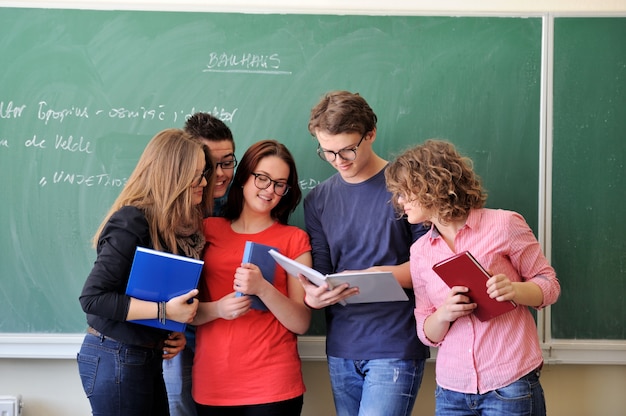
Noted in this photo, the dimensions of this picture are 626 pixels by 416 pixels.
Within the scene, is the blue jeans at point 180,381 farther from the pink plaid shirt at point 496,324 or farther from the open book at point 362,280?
the pink plaid shirt at point 496,324

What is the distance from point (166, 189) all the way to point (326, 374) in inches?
47.9

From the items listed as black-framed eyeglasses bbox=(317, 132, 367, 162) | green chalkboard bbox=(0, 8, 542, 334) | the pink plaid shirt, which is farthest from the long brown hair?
the pink plaid shirt

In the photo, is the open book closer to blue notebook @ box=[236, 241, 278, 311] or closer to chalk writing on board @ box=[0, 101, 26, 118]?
blue notebook @ box=[236, 241, 278, 311]

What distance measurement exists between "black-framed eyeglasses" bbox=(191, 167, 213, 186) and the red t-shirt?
0.19m

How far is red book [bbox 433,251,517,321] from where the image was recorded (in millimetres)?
1710

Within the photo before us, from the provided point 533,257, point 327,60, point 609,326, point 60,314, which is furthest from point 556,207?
point 60,314

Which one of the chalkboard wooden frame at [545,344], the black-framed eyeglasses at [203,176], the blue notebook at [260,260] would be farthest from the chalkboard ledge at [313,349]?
the black-framed eyeglasses at [203,176]

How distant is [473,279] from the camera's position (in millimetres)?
1764

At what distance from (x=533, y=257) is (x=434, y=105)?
959 millimetres

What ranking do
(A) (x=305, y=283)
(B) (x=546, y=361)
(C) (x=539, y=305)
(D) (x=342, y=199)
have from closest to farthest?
(C) (x=539, y=305)
(A) (x=305, y=283)
(D) (x=342, y=199)
(B) (x=546, y=361)

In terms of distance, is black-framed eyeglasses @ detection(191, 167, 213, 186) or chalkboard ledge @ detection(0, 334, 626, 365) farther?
chalkboard ledge @ detection(0, 334, 626, 365)

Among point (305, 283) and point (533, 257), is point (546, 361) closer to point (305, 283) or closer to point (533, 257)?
point (533, 257)

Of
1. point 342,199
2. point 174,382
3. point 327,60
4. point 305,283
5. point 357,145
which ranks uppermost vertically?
point 327,60

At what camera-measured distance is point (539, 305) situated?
1.86 meters
